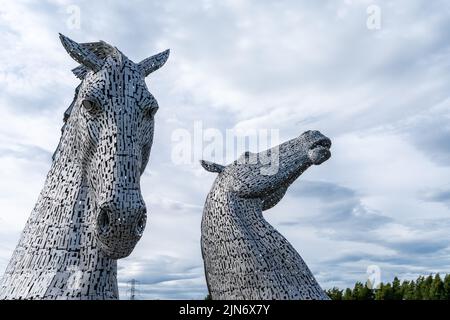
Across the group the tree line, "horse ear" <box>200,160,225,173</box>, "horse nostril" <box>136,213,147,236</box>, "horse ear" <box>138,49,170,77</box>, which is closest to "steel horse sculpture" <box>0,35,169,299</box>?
"horse nostril" <box>136,213,147,236</box>

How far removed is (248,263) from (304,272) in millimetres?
730

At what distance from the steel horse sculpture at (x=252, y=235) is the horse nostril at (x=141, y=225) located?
3.42 m

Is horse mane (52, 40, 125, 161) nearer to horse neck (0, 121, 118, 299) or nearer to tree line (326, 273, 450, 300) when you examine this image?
horse neck (0, 121, 118, 299)

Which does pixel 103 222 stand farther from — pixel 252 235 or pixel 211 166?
pixel 211 166

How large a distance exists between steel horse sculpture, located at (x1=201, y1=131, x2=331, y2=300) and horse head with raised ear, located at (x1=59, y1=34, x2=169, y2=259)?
10.5 ft

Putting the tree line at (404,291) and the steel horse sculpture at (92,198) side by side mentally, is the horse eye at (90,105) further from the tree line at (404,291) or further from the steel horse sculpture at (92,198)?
the tree line at (404,291)

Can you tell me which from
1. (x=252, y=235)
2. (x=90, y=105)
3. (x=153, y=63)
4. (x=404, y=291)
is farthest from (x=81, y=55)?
(x=404, y=291)

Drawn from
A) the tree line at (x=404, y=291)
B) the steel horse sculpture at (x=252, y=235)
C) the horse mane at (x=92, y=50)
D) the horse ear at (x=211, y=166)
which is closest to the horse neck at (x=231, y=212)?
the steel horse sculpture at (x=252, y=235)

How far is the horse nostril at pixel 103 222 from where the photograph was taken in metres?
2.88

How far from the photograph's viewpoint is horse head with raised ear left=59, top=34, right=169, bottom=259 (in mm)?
2846

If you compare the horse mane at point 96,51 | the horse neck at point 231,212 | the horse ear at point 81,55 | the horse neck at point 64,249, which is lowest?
the horse neck at point 64,249

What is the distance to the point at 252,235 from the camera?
6.34 metres

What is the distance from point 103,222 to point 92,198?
30 cm
